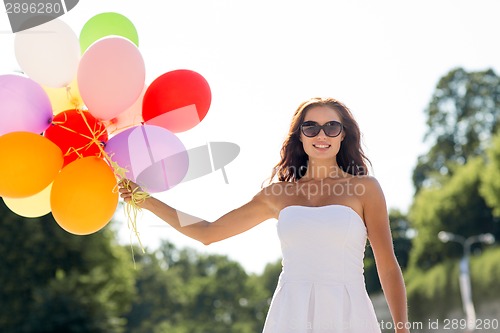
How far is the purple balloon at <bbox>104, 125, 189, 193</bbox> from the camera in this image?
4656 mm

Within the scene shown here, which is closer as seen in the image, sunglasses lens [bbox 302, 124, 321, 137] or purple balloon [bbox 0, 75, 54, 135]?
sunglasses lens [bbox 302, 124, 321, 137]

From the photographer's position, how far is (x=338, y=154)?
Answer: 4.50 meters

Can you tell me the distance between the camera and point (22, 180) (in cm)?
464

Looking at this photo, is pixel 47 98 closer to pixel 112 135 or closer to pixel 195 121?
pixel 112 135

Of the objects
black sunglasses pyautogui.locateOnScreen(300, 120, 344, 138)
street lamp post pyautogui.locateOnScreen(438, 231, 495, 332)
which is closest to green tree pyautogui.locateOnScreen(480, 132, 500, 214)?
street lamp post pyautogui.locateOnScreen(438, 231, 495, 332)

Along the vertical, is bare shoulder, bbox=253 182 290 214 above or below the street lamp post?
below

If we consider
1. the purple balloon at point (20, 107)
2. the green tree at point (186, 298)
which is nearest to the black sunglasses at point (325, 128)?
the purple balloon at point (20, 107)

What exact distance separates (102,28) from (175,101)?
867mm

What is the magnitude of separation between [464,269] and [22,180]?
33.4m

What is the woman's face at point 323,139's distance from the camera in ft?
14.3

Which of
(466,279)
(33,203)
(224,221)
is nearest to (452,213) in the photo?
(466,279)

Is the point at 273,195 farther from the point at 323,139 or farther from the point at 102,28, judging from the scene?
the point at 102,28

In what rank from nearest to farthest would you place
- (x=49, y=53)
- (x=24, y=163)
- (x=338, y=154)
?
1. (x=338, y=154)
2. (x=24, y=163)
3. (x=49, y=53)

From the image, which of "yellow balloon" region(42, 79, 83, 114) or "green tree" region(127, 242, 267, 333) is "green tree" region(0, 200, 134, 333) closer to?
"green tree" region(127, 242, 267, 333)
